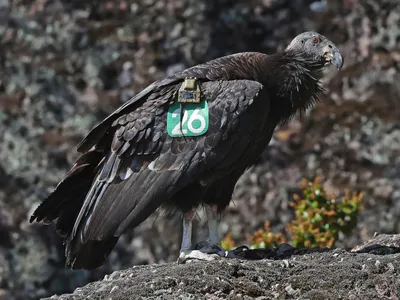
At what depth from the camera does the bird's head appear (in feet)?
25.9

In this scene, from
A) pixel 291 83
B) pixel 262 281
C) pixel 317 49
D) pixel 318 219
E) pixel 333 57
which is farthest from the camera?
pixel 318 219

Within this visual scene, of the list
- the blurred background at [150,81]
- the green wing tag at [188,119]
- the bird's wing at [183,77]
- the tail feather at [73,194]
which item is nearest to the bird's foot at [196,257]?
the green wing tag at [188,119]

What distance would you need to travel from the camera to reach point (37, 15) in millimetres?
15242

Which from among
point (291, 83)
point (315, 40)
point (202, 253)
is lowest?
point (202, 253)

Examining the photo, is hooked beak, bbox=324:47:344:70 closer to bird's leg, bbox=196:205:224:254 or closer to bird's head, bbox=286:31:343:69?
bird's head, bbox=286:31:343:69

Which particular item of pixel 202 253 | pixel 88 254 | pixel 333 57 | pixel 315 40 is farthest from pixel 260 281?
pixel 315 40

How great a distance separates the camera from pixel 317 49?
796 cm

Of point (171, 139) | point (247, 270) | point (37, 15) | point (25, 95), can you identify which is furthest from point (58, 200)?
point (37, 15)

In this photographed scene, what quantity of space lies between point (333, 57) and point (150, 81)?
6579 mm

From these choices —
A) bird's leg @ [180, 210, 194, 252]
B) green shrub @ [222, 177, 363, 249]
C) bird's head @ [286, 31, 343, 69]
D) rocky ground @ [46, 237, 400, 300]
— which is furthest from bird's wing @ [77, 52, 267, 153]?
green shrub @ [222, 177, 363, 249]

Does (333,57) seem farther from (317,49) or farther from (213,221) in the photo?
(213,221)

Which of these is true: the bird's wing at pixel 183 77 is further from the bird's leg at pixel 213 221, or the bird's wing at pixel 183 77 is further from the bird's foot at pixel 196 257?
the bird's foot at pixel 196 257

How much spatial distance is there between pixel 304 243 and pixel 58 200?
107 inches

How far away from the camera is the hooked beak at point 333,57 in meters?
7.80
